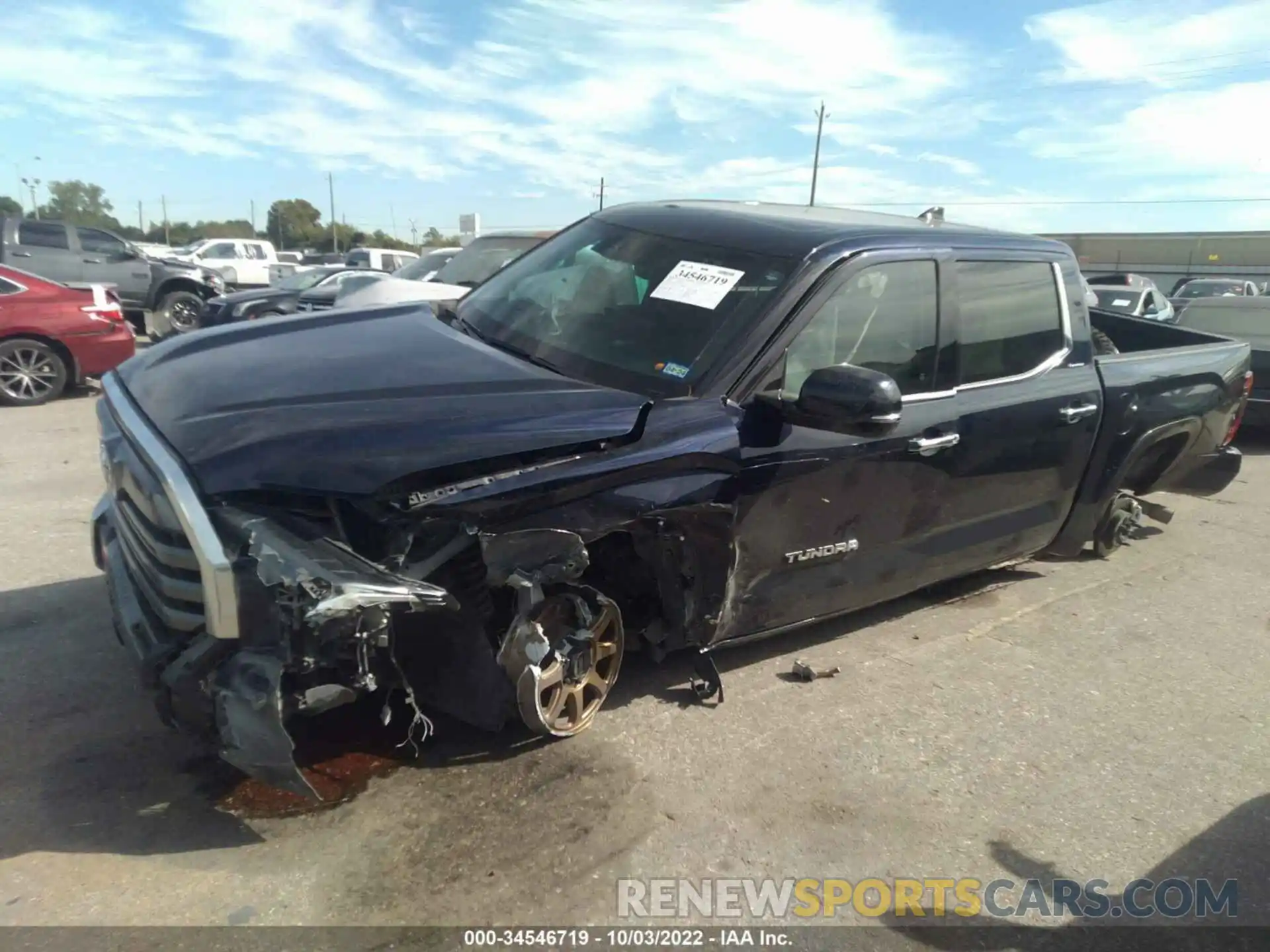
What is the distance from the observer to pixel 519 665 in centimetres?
303

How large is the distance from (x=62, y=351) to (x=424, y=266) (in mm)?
5373

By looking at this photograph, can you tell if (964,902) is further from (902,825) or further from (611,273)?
(611,273)

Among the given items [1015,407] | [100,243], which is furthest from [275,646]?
[100,243]

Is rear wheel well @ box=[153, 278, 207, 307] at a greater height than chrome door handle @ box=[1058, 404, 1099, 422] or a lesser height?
lesser

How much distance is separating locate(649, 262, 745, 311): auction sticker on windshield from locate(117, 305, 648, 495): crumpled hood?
587mm

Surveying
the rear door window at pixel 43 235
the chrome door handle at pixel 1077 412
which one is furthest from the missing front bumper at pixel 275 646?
the rear door window at pixel 43 235

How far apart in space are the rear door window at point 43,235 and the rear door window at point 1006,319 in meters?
14.3

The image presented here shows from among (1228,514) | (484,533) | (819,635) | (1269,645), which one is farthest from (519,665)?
(1228,514)

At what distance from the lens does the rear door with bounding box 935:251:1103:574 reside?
13.6 feet

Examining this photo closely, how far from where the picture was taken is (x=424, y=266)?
1385 cm

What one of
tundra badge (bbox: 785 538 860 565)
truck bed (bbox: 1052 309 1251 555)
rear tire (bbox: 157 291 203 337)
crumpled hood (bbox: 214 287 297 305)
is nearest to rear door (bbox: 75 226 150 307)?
rear tire (bbox: 157 291 203 337)

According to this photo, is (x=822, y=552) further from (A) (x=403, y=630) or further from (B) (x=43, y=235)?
(B) (x=43, y=235)

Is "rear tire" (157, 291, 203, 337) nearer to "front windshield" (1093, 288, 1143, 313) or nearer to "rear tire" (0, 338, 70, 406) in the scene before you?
"rear tire" (0, 338, 70, 406)

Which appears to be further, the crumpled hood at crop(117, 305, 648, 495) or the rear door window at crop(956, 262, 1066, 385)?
the rear door window at crop(956, 262, 1066, 385)
